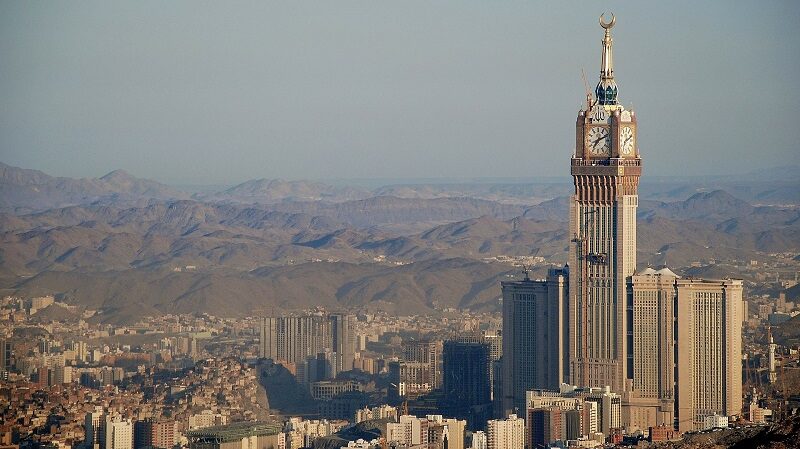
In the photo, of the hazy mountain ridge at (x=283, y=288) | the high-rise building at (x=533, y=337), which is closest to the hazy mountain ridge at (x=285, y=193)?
the hazy mountain ridge at (x=283, y=288)

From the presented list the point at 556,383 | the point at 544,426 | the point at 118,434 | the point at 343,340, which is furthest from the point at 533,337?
the point at 343,340

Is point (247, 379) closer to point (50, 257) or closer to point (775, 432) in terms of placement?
point (775, 432)

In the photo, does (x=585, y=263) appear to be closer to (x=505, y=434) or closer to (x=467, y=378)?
(x=505, y=434)

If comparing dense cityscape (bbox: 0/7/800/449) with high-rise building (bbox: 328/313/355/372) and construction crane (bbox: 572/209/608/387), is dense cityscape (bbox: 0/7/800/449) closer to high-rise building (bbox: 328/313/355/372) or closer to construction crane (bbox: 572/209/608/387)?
construction crane (bbox: 572/209/608/387)

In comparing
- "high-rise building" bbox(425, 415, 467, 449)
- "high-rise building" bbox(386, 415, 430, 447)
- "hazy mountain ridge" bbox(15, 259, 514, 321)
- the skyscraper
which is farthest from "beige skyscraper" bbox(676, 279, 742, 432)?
"hazy mountain ridge" bbox(15, 259, 514, 321)

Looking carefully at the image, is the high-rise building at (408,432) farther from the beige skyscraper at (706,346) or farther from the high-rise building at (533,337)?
the beige skyscraper at (706,346)
